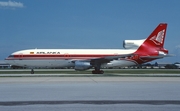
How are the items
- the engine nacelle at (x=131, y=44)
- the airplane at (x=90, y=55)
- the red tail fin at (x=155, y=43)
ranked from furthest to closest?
the engine nacelle at (x=131, y=44)
the red tail fin at (x=155, y=43)
the airplane at (x=90, y=55)

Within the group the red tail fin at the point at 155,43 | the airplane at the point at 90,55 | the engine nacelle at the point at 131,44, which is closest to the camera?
the airplane at the point at 90,55

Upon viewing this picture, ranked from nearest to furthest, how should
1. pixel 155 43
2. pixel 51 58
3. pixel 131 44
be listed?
1. pixel 51 58
2. pixel 155 43
3. pixel 131 44

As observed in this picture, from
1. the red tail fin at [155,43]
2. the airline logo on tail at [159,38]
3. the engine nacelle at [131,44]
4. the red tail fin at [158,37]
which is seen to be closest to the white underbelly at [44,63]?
the engine nacelle at [131,44]

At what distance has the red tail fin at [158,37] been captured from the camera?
41.1 meters

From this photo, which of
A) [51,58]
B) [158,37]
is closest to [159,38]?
[158,37]

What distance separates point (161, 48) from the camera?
136 feet

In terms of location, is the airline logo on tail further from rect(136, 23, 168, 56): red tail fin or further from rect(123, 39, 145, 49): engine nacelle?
rect(123, 39, 145, 49): engine nacelle

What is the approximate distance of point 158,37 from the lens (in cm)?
4128

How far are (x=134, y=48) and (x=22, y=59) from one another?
16763 millimetres

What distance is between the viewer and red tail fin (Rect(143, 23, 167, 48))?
41094 mm

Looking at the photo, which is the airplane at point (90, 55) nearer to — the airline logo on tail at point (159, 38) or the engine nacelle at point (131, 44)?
the airline logo on tail at point (159, 38)

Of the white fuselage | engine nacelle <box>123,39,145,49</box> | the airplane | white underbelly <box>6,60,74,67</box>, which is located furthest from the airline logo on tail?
white underbelly <box>6,60,74,67</box>

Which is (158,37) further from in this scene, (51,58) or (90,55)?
(51,58)
